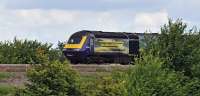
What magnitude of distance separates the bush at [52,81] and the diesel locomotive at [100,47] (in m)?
21.3

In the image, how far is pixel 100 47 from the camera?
44.5 m

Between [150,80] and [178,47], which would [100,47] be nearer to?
[178,47]

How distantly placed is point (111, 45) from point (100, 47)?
3.64 feet

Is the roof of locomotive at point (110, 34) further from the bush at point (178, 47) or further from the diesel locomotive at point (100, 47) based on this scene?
the bush at point (178, 47)

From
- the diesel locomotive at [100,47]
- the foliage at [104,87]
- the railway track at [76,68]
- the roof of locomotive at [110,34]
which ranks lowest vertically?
the foliage at [104,87]

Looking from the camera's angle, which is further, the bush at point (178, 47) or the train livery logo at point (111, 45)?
the train livery logo at point (111, 45)

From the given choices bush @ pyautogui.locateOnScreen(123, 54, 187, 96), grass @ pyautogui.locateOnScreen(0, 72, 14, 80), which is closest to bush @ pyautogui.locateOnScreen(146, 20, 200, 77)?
bush @ pyautogui.locateOnScreen(123, 54, 187, 96)

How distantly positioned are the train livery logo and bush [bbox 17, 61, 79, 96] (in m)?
22.9

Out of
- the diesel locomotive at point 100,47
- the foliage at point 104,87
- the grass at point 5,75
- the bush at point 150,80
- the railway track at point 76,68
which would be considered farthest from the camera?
the diesel locomotive at point 100,47

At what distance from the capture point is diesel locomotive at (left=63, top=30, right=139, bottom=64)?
43.3 m

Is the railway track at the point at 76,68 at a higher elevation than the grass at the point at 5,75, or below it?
higher

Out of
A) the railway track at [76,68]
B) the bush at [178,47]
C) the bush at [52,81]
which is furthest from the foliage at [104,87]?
the railway track at [76,68]

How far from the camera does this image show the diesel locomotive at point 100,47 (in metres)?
43.3

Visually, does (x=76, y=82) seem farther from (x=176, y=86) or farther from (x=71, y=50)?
(x=71, y=50)
